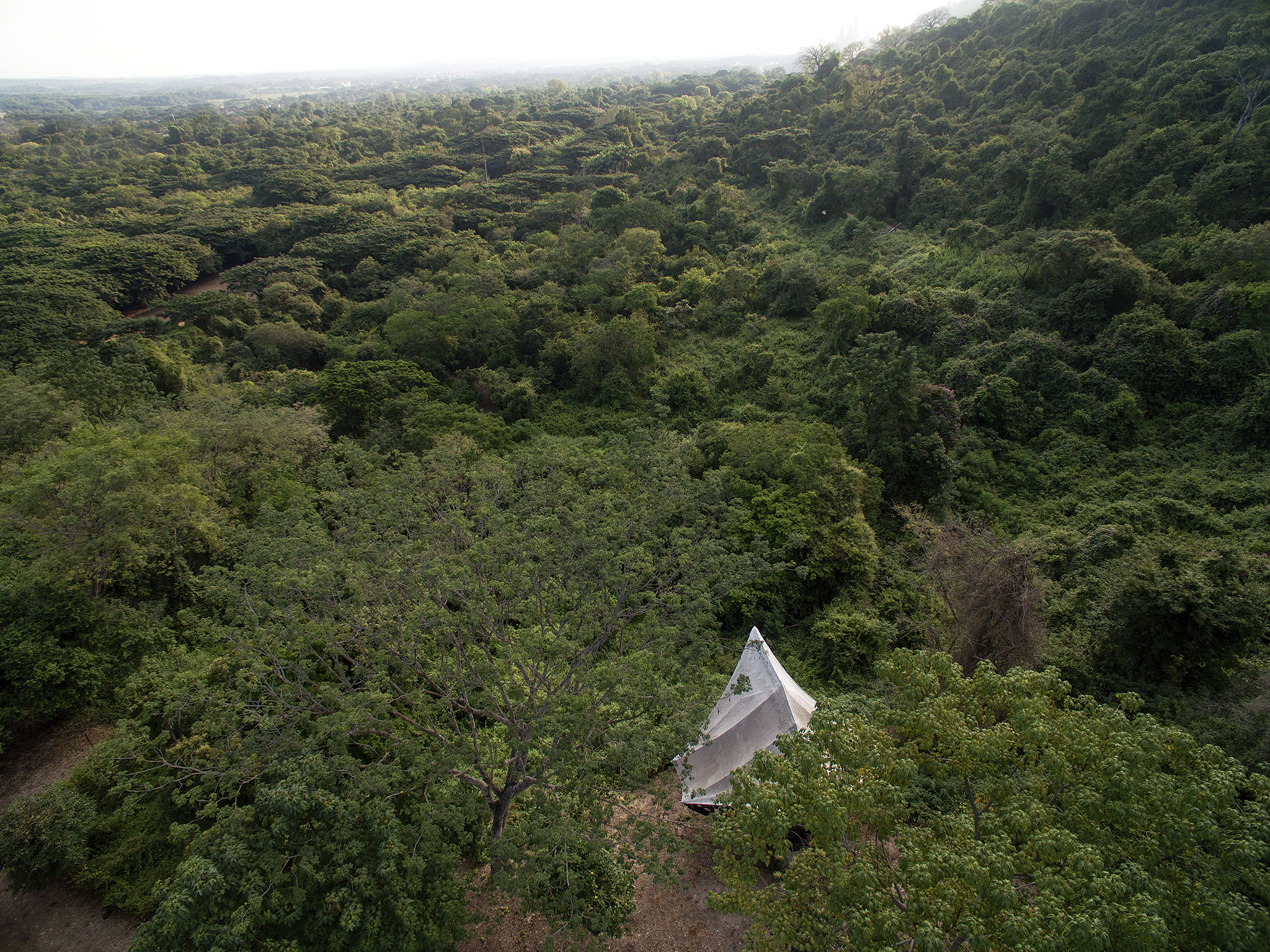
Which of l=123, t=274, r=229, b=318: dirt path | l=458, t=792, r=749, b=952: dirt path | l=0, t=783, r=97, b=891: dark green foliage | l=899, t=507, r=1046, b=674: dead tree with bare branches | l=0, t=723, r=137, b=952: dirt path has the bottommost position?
l=0, t=723, r=137, b=952: dirt path

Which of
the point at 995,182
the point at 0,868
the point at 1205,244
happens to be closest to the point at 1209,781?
the point at 0,868

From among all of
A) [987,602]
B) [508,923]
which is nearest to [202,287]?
[508,923]

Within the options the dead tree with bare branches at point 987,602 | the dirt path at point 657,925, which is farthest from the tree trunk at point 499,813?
the dead tree with bare branches at point 987,602

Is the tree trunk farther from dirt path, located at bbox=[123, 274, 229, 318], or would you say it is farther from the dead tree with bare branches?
dirt path, located at bbox=[123, 274, 229, 318]

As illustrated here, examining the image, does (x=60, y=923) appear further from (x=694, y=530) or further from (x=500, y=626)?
(x=694, y=530)

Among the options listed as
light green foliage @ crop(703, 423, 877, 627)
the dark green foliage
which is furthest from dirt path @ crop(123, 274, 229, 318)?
light green foliage @ crop(703, 423, 877, 627)

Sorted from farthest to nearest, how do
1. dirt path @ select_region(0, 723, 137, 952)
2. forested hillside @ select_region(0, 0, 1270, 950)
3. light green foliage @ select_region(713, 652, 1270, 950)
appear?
1. dirt path @ select_region(0, 723, 137, 952)
2. forested hillside @ select_region(0, 0, 1270, 950)
3. light green foliage @ select_region(713, 652, 1270, 950)
